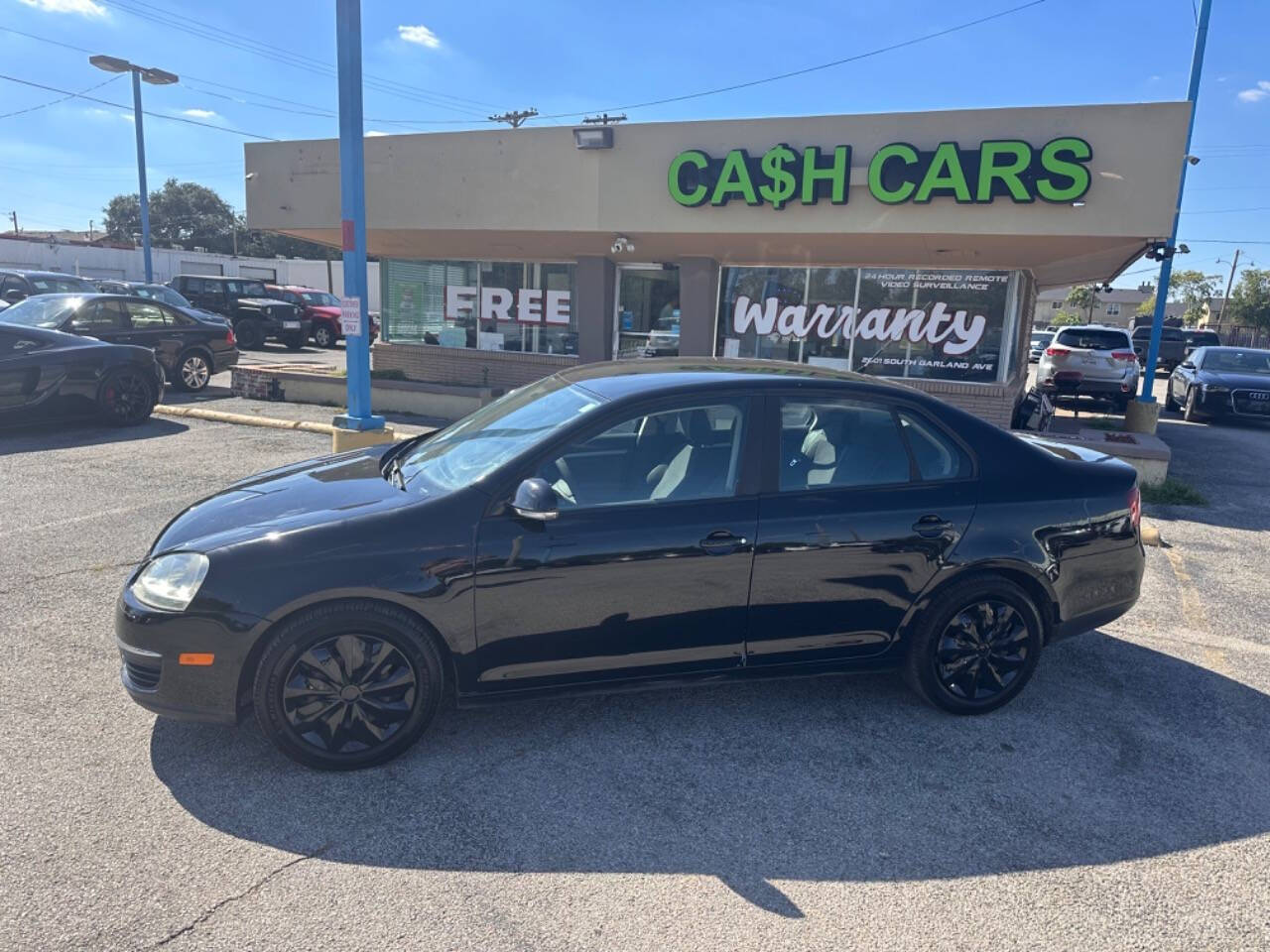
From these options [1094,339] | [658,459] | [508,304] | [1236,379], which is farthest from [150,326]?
[1236,379]

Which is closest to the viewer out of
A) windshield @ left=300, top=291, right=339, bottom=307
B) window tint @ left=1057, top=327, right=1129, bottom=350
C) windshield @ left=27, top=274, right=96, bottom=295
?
window tint @ left=1057, top=327, right=1129, bottom=350

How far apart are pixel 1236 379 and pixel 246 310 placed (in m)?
23.2

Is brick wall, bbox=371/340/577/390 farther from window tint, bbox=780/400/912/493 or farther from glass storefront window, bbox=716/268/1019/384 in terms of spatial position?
window tint, bbox=780/400/912/493

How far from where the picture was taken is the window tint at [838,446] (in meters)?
3.64

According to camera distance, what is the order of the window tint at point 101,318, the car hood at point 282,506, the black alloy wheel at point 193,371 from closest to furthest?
the car hood at point 282,506 → the window tint at point 101,318 → the black alloy wheel at point 193,371

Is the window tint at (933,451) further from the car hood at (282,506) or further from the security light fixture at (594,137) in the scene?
the security light fixture at (594,137)

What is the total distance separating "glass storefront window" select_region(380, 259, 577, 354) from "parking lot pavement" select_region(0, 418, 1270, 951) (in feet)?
32.3

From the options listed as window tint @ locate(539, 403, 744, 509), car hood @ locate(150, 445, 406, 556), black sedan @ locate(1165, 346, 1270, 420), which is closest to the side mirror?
window tint @ locate(539, 403, 744, 509)

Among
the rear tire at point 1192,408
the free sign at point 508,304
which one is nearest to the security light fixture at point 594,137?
the free sign at point 508,304

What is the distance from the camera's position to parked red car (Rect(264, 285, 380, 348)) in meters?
24.4

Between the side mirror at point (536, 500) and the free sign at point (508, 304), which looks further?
the free sign at point (508, 304)

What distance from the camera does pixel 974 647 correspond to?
3844 millimetres

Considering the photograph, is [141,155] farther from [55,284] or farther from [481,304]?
[481,304]

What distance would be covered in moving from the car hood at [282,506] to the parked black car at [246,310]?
21302 millimetres
